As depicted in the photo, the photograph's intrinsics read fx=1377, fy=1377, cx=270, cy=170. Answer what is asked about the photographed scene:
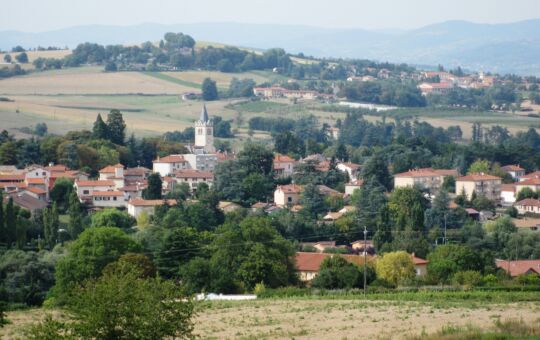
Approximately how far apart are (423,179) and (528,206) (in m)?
6.78

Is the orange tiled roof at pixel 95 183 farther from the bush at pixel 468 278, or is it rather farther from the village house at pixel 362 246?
the bush at pixel 468 278

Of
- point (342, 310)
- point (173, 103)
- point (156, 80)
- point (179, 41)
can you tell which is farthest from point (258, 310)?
point (179, 41)

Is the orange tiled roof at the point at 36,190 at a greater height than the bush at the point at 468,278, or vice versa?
the bush at the point at 468,278

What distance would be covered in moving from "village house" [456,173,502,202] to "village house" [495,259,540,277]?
21.5 metres

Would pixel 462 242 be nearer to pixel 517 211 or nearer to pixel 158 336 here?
pixel 517 211

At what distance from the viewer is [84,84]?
423 feet

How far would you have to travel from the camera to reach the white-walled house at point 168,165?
72812 millimetres

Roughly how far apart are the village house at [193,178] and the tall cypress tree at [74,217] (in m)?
10.1

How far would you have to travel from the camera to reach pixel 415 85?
151 m

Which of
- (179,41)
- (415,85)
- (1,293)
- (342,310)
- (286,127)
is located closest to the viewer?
(342,310)

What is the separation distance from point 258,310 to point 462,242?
2363cm

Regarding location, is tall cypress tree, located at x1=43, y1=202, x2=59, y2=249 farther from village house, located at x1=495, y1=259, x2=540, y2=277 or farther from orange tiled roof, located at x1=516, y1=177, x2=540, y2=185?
orange tiled roof, located at x1=516, y1=177, x2=540, y2=185

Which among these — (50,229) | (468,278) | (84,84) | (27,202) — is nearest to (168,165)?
(27,202)

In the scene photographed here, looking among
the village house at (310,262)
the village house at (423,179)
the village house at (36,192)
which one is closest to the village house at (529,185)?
the village house at (423,179)
